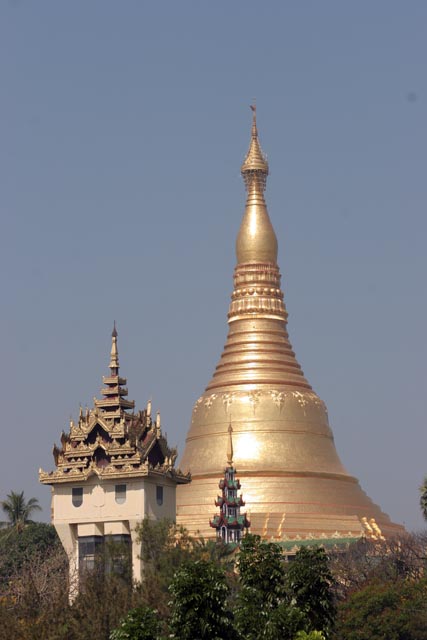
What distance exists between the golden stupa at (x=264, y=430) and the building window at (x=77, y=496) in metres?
19.8

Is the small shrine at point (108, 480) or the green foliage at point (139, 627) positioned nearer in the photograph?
the green foliage at point (139, 627)

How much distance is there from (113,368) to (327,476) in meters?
25.5

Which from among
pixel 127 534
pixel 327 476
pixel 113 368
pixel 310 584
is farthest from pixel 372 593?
pixel 327 476

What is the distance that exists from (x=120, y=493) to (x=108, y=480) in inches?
25.7

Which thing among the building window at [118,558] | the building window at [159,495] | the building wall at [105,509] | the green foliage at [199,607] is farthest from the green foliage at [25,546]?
the green foliage at [199,607]

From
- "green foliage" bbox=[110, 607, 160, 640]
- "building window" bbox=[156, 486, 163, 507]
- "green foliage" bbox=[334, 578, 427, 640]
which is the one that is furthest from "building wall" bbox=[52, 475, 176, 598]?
"green foliage" bbox=[110, 607, 160, 640]

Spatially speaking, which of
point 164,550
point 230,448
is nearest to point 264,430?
point 230,448

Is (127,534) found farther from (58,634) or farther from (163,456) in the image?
(58,634)

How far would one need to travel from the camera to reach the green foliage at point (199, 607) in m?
35.0

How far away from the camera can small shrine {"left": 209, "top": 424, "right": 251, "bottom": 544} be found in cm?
Result: 7612

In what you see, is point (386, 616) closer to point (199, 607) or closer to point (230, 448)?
point (199, 607)

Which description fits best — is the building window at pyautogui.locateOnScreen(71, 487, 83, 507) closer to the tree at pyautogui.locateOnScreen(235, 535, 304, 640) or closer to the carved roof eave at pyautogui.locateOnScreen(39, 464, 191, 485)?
the carved roof eave at pyautogui.locateOnScreen(39, 464, 191, 485)

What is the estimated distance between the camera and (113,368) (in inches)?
2498

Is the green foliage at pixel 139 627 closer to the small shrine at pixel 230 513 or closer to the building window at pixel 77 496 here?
the building window at pixel 77 496
